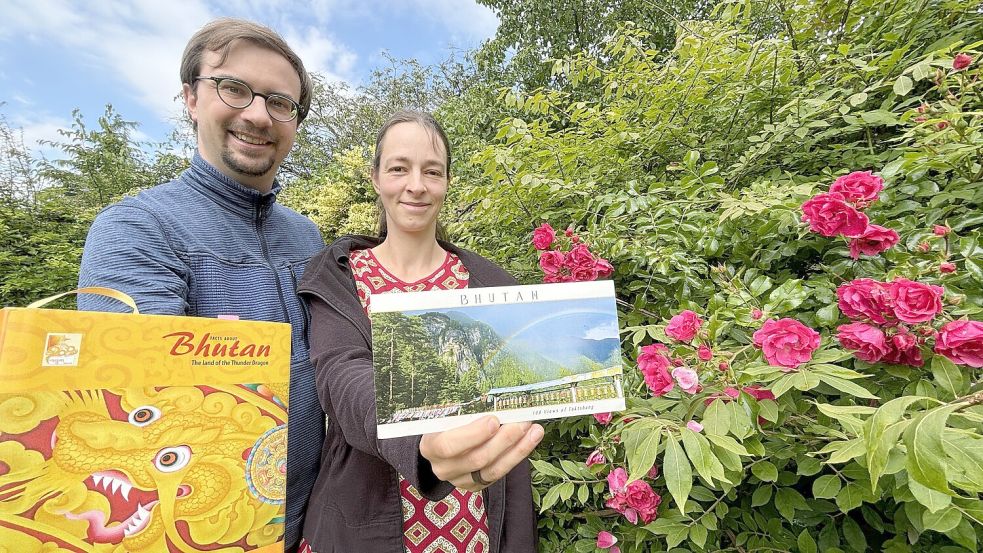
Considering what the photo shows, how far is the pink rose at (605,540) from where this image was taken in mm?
1225

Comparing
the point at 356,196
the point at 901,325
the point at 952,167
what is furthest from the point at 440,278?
the point at 356,196

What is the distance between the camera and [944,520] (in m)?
0.70

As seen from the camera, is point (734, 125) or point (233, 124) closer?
point (233, 124)

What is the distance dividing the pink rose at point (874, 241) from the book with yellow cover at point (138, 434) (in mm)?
1292

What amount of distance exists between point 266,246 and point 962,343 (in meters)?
1.60

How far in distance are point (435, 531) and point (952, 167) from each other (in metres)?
1.64

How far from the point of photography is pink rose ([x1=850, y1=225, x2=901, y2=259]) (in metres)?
0.96

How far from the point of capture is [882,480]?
2.70 feet

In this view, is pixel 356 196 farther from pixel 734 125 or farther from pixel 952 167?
pixel 952 167

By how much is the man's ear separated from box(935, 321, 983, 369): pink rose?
1810 millimetres

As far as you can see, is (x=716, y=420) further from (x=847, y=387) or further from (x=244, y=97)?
(x=244, y=97)

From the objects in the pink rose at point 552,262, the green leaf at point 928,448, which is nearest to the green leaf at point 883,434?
the green leaf at point 928,448

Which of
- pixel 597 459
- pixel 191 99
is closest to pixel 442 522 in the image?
pixel 597 459

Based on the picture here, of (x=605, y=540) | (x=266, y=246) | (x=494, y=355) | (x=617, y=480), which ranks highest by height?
(x=266, y=246)
